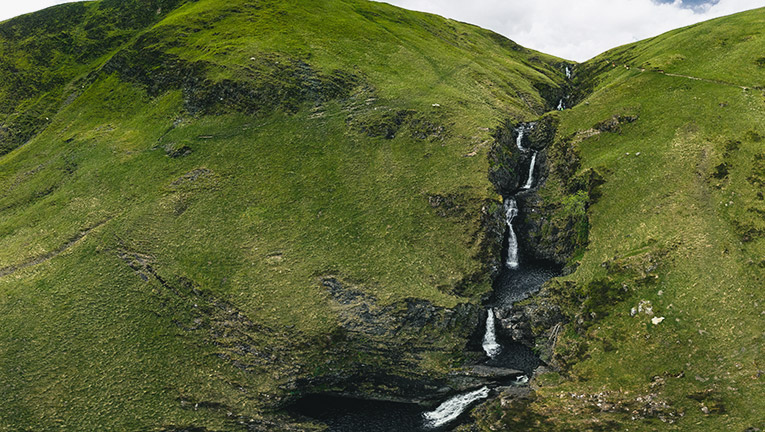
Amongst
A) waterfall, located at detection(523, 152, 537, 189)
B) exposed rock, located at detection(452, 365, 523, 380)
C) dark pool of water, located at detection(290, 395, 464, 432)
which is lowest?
dark pool of water, located at detection(290, 395, 464, 432)

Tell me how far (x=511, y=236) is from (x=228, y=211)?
40.7 m

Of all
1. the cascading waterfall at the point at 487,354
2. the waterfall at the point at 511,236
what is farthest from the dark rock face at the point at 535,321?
the waterfall at the point at 511,236

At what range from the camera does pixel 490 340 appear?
143 feet

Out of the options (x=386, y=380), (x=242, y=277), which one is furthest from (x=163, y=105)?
(x=386, y=380)

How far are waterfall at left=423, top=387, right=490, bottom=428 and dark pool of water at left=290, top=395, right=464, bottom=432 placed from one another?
0.59 m

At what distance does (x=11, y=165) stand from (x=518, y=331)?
9157 cm

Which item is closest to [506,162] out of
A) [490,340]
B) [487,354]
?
[490,340]

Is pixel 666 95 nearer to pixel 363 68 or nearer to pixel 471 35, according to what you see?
pixel 363 68

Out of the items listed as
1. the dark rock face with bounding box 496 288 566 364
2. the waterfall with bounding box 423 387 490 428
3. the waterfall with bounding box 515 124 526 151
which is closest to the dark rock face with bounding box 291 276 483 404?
the waterfall with bounding box 423 387 490 428

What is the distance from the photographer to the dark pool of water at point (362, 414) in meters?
36.9

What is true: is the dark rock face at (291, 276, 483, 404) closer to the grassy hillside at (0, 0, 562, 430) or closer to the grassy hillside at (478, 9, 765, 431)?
the grassy hillside at (0, 0, 562, 430)

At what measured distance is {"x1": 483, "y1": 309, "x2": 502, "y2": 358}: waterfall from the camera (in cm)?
4247

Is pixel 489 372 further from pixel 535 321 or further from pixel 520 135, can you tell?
pixel 520 135

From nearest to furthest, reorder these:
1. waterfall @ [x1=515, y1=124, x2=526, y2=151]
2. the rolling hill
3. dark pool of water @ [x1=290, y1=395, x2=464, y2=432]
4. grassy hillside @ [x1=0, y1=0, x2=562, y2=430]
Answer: the rolling hill < dark pool of water @ [x1=290, y1=395, x2=464, y2=432] < grassy hillside @ [x1=0, y1=0, x2=562, y2=430] < waterfall @ [x1=515, y1=124, x2=526, y2=151]
